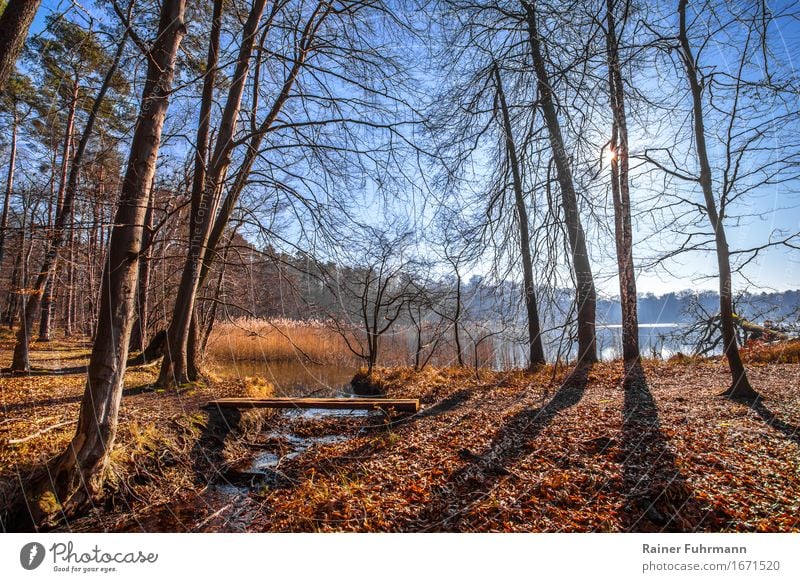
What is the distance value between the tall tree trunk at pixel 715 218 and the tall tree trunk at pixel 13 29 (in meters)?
2.69

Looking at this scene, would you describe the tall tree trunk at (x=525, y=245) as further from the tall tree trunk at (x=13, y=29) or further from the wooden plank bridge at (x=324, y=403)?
the tall tree trunk at (x=13, y=29)

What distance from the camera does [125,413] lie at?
8.50 ft

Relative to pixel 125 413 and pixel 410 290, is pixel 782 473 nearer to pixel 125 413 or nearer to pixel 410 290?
pixel 410 290

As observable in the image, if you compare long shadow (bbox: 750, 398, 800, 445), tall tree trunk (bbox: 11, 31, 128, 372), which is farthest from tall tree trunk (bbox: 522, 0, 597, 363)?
tall tree trunk (bbox: 11, 31, 128, 372)

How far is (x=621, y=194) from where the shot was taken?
4.73ft

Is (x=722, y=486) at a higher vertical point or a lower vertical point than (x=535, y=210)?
lower

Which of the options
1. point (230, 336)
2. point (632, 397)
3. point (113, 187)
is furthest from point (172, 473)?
point (632, 397)

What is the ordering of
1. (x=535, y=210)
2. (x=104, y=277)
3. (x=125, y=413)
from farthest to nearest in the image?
(x=125, y=413)
(x=104, y=277)
(x=535, y=210)

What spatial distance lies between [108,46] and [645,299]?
2.98 meters

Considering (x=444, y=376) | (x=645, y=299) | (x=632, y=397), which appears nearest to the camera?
(x=645, y=299)


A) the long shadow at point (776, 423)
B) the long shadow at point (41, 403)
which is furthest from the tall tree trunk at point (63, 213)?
the long shadow at point (776, 423)

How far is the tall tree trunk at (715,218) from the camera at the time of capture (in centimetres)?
138

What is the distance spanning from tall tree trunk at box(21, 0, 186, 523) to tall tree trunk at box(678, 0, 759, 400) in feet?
7.89

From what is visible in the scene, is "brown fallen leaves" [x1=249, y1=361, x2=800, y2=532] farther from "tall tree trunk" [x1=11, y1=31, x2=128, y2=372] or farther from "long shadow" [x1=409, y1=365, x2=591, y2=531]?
"tall tree trunk" [x1=11, y1=31, x2=128, y2=372]
